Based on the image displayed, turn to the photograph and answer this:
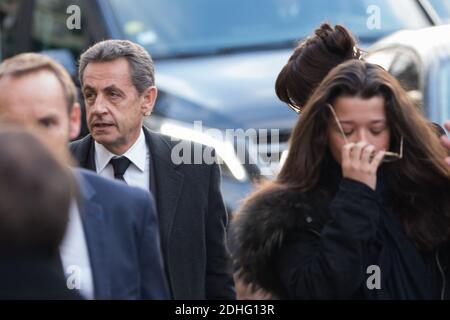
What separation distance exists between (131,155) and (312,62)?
846 millimetres

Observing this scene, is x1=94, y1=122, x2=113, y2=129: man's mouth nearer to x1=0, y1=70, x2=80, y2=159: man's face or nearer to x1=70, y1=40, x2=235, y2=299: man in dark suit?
x1=70, y1=40, x2=235, y2=299: man in dark suit

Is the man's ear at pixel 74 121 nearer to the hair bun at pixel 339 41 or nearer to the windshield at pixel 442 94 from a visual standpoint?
the hair bun at pixel 339 41

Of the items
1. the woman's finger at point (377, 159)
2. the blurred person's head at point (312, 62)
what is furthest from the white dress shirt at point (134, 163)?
the woman's finger at point (377, 159)

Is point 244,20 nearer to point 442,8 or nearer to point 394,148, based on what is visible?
point 442,8

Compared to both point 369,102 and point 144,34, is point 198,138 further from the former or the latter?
point 369,102

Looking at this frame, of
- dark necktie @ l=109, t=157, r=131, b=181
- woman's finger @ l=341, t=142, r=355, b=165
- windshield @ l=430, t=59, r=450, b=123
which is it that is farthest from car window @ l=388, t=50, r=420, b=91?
woman's finger @ l=341, t=142, r=355, b=165

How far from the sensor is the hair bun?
532 centimetres

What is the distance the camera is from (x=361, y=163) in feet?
14.2

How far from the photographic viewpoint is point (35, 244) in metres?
3.05

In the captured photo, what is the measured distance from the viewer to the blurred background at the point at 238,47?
7.88 metres

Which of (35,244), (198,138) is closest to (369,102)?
(35,244)

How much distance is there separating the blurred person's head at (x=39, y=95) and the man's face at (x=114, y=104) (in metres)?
1.23

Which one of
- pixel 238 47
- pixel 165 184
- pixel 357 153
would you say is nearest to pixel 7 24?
pixel 238 47
